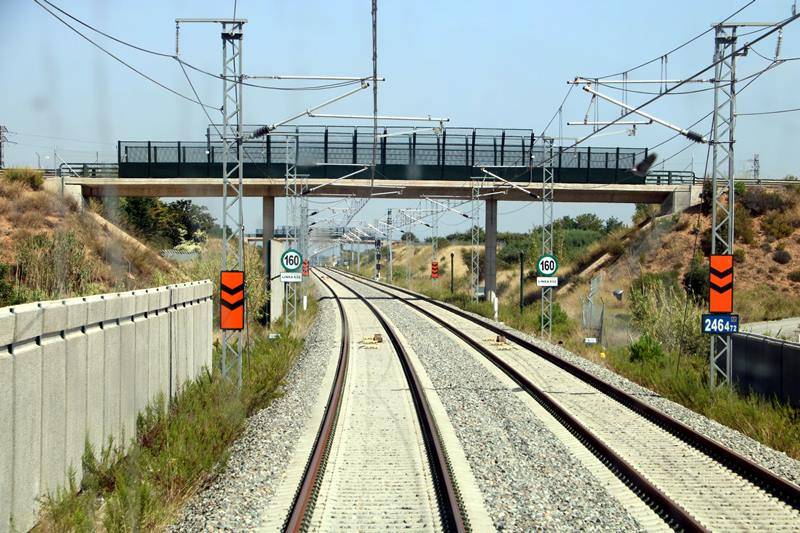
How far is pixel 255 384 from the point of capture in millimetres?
16562

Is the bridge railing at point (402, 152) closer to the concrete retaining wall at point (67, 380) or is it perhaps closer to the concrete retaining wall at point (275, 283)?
the concrete retaining wall at point (275, 283)

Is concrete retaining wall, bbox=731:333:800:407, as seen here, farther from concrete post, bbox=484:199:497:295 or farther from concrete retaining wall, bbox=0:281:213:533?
concrete post, bbox=484:199:497:295

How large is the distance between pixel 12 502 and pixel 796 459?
1036 cm

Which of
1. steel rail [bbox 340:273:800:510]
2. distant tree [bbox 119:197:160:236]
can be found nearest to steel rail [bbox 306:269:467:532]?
steel rail [bbox 340:273:800:510]

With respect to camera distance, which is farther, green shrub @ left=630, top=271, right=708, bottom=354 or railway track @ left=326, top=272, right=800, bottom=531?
green shrub @ left=630, top=271, right=708, bottom=354

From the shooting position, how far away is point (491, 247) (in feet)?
169

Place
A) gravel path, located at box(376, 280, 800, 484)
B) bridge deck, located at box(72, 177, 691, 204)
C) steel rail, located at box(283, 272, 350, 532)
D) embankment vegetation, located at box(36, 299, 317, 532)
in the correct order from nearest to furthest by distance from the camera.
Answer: embankment vegetation, located at box(36, 299, 317, 532) → steel rail, located at box(283, 272, 350, 532) → gravel path, located at box(376, 280, 800, 484) → bridge deck, located at box(72, 177, 691, 204)

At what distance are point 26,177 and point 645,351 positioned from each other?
3847 cm

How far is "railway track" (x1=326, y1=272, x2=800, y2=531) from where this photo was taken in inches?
349

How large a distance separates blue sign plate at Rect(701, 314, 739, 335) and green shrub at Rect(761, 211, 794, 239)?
1780 inches

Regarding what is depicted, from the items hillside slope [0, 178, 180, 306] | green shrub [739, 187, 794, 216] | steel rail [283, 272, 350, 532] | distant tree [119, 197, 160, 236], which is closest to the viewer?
steel rail [283, 272, 350, 532]

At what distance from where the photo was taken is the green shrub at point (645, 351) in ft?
72.8

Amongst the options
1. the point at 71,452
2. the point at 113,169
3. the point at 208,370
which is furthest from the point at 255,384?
the point at 113,169

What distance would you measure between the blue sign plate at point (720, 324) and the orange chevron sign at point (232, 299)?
30.1 ft
